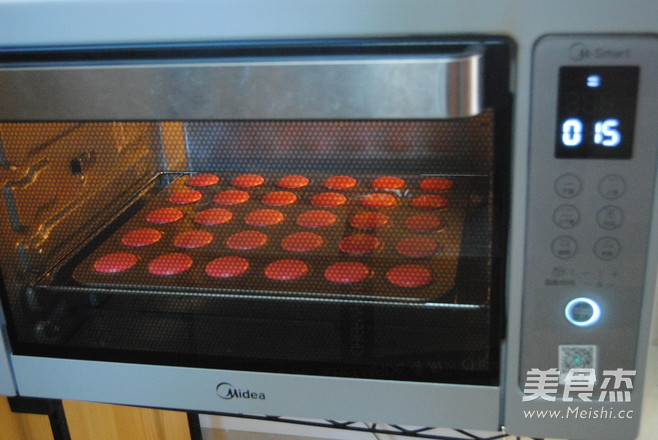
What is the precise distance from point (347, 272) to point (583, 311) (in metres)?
0.23

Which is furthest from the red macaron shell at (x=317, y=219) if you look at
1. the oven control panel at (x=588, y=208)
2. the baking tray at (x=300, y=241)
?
the oven control panel at (x=588, y=208)

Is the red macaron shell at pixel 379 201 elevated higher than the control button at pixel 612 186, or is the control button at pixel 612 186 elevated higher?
the control button at pixel 612 186

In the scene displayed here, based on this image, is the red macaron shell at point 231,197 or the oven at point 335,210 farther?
the red macaron shell at point 231,197

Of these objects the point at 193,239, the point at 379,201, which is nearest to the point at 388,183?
the point at 379,201

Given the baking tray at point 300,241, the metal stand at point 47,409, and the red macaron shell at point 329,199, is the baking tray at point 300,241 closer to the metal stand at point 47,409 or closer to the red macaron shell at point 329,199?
the red macaron shell at point 329,199

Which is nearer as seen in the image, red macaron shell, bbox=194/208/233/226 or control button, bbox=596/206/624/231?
control button, bbox=596/206/624/231

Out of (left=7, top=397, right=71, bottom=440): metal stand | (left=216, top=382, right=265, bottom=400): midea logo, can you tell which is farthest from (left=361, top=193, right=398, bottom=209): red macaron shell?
(left=7, top=397, right=71, bottom=440): metal stand

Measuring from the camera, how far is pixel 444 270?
2.28ft

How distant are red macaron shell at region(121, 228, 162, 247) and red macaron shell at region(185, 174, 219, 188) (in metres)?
0.07

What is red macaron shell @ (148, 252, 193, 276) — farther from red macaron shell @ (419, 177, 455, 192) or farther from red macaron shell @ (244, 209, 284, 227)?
red macaron shell @ (419, 177, 455, 192)

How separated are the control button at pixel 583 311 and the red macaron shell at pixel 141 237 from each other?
17.9 inches

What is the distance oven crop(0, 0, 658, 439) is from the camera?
0.57 m

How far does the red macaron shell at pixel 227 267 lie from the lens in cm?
77

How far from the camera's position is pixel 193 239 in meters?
0.81
